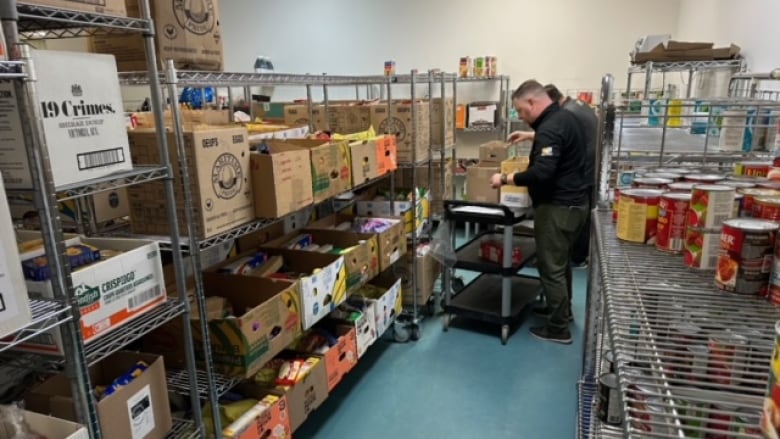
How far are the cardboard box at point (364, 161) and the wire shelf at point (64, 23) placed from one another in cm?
130

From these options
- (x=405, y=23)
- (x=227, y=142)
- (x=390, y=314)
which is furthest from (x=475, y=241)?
(x=405, y=23)

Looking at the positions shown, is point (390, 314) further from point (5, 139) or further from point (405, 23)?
point (405, 23)

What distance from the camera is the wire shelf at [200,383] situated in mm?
1862

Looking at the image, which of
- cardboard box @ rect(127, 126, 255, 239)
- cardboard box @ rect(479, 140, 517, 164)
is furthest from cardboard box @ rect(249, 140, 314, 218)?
cardboard box @ rect(479, 140, 517, 164)

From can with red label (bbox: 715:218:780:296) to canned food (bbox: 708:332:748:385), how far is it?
176 millimetres

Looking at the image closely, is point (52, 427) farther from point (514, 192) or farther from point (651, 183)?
point (514, 192)

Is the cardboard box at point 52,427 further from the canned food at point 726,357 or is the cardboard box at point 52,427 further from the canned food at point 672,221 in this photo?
the canned food at point 672,221

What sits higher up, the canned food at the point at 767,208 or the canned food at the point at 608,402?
the canned food at the point at 767,208

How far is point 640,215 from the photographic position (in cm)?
128

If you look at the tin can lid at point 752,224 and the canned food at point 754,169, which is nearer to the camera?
the tin can lid at point 752,224

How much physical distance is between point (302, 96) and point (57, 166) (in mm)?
5900

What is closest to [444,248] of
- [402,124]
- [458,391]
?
[402,124]

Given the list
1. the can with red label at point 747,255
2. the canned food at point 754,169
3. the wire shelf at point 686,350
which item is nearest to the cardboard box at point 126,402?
the wire shelf at point 686,350

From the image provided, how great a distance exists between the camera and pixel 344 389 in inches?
112
